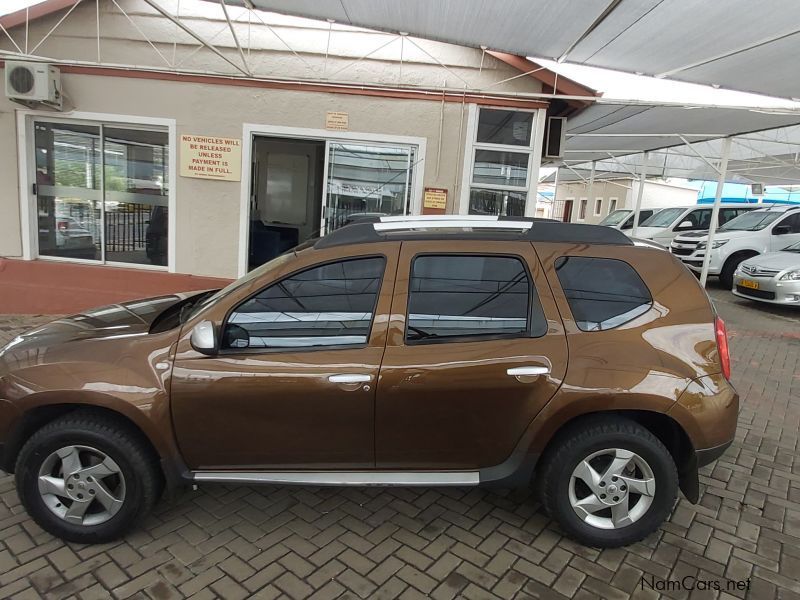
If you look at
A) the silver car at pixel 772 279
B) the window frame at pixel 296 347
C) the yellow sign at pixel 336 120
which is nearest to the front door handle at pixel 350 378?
the window frame at pixel 296 347

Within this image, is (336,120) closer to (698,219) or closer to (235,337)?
(235,337)

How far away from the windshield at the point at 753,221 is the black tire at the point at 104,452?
42.8ft

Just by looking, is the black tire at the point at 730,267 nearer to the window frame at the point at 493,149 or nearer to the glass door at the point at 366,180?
the window frame at the point at 493,149

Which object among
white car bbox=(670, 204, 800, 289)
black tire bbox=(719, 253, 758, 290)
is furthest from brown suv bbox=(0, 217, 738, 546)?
black tire bbox=(719, 253, 758, 290)

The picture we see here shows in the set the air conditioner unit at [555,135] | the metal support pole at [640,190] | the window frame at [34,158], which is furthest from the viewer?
the metal support pole at [640,190]

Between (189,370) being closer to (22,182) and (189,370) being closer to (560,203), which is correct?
(22,182)

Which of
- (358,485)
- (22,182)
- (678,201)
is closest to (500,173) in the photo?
(358,485)

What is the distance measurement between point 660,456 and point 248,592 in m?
2.10

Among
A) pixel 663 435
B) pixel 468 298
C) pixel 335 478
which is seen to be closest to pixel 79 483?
pixel 335 478

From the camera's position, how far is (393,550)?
2.66 metres

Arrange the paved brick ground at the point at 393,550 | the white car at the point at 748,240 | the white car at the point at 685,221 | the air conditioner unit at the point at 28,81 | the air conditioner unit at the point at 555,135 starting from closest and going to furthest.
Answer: the paved brick ground at the point at 393,550, the air conditioner unit at the point at 28,81, the air conditioner unit at the point at 555,135, the white car at the point at 748,240, the white car at the point at 685,221

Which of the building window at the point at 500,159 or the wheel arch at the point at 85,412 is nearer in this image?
the wheel arch at the point at 85,412

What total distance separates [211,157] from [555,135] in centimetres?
457

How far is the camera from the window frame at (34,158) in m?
6.43
